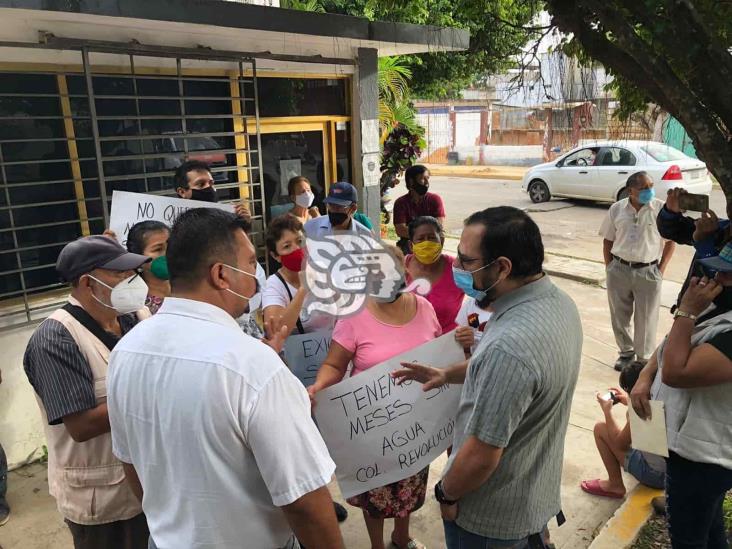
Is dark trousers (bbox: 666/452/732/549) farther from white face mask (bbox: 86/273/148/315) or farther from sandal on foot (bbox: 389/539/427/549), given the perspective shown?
white face mask (bbox: 86/273/148/315)

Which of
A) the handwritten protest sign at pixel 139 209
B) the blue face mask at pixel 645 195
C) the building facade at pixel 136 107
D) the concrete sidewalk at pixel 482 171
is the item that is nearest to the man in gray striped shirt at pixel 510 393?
the handwritten protest sign at pixel 139 209

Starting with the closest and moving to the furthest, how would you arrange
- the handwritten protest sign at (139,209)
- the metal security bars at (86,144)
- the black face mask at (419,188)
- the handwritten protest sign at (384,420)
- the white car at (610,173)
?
the handwritten protest sign at (384,420) < the handwritten protest sign at (139,209) < the metal security bars at (86,144) < the black face mask at (419,188) < the white car at (610,173)

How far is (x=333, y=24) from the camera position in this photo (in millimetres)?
5070

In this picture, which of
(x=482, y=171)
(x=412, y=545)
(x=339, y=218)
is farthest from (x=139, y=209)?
(x=482, y=171)

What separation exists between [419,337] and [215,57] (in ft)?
11.9

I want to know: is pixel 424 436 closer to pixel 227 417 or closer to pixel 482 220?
pixel 482 220

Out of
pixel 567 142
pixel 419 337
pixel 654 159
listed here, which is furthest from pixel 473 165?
pixel 419 337

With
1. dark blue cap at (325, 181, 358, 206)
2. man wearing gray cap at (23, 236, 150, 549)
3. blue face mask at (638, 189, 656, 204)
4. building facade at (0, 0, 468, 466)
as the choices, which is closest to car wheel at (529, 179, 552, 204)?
building facade at (0, 0, 468, 466)

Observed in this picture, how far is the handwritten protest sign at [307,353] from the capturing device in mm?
2971

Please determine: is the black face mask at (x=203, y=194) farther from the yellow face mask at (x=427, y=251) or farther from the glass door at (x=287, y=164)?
the glass door at (x=287, y=164)

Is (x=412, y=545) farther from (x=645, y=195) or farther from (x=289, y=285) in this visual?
(x=645, y=195)

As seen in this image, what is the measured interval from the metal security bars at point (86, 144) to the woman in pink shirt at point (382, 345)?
2649mm

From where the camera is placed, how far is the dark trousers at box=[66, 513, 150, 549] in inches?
84.6

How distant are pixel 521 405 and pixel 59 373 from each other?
1.59m
